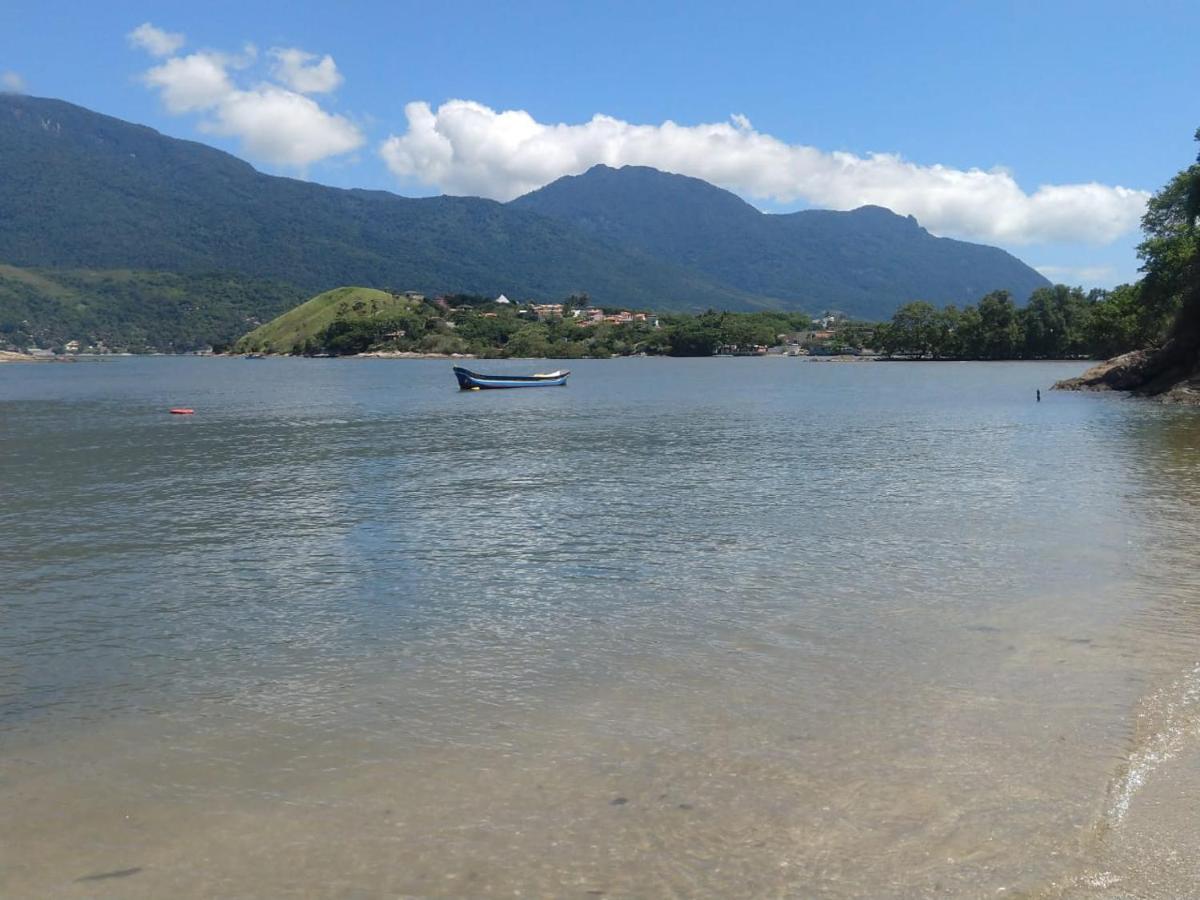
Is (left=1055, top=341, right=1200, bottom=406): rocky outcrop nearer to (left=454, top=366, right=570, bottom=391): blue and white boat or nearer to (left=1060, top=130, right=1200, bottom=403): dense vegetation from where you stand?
(left=1060, top=130, right=1200, bottom=403): dense vegetation

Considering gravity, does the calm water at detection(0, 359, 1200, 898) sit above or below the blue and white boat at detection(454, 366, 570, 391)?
below

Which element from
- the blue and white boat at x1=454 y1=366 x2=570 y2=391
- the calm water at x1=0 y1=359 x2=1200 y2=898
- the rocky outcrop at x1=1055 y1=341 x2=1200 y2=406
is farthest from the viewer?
the blue and white boat at x1=454 y1=366 x2=570 y2=391

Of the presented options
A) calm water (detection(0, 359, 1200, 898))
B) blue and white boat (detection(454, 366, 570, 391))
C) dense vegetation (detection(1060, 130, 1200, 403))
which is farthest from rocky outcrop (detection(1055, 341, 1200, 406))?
blue and white boat (detection(454, 366, 570, 391))

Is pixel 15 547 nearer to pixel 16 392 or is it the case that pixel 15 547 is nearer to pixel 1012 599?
pixel 1012 599

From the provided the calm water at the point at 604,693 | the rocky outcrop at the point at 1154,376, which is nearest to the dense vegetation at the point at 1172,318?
the rocky outcrop at the point at 1154,376

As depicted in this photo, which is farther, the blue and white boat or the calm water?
the blue and white boat

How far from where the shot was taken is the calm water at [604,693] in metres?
7.67

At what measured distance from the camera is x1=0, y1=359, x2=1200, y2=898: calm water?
7668 millimetres

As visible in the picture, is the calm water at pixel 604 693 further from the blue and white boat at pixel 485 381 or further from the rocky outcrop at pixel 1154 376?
the blue and white boat at pixel 485 381

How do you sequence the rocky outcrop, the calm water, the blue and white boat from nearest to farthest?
the calm water → the rocky outcrop → the blue and white boat

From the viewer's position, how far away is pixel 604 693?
450 inches

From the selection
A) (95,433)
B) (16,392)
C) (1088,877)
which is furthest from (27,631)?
(16,392)

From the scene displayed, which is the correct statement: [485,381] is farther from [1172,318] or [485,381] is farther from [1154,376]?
[1172,318]

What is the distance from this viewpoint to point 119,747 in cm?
1012
